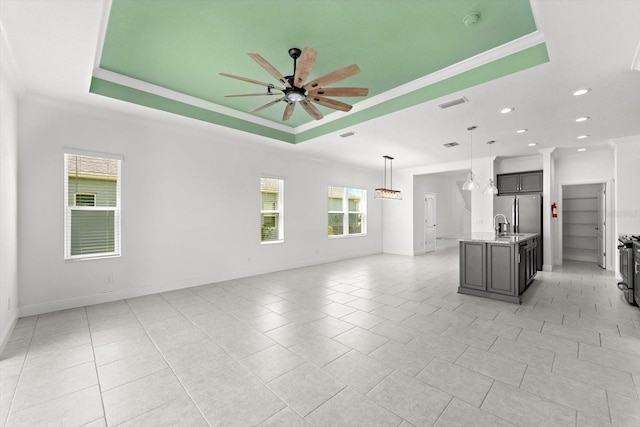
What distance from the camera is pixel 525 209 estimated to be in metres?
6.45

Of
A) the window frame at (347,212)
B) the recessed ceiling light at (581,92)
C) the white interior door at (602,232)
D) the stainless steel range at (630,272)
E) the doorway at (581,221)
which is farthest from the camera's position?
the window frame at (347,212)

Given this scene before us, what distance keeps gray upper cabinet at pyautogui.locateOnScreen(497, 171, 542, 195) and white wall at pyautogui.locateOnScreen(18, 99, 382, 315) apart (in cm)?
498

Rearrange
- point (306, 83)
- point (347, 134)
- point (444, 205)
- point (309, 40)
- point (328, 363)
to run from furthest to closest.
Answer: point (444, 205) < point (347, 134) < point (306, 83) < point (309, 40) < point (328, 363)

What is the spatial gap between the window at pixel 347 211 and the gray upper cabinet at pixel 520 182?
3.67m

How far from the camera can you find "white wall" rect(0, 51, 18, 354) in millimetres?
2822


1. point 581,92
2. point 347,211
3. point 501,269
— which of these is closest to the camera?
point 581,92

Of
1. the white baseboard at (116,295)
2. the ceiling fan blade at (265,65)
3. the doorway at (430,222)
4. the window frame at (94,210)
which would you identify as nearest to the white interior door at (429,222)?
the doorway at (430,222)

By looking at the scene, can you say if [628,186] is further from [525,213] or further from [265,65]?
[265,65]

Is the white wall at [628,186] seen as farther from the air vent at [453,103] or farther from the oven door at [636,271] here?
the air vent at [453,103]

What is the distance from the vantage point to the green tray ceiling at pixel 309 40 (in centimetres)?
246

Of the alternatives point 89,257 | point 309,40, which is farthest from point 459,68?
point 89,257

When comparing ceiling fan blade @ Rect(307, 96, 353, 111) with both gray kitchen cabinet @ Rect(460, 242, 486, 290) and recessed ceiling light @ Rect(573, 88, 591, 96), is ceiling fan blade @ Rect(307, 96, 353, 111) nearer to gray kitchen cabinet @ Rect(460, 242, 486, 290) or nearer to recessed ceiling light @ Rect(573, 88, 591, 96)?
recessed ceiling light @ Rect(573, 88, 591, 96)

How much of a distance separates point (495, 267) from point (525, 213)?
10.2 ft

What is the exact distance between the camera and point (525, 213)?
254 inches
